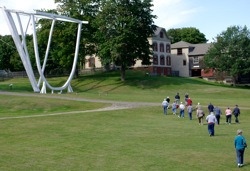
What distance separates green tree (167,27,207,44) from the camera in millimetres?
125062

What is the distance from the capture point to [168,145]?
19500 millimetres

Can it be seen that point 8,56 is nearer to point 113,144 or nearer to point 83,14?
point 83,14

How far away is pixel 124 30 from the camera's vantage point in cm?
6631

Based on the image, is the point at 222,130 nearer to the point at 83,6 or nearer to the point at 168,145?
the point at 168,145

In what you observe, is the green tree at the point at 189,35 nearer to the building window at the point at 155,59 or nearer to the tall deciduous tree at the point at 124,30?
the building window at the point at 155,59

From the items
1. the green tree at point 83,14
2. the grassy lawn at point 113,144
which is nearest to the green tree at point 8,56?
the green tree at point 83,14

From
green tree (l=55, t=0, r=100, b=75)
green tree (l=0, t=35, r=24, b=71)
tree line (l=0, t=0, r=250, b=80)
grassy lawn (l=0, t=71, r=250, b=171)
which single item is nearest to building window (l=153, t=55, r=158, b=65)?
tree line (l=0, t=0, r=250, b=80)

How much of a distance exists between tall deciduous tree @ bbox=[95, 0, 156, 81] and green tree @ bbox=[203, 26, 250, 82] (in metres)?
17.3

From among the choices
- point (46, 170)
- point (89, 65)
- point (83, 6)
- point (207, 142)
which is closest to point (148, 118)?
point (207, 142)

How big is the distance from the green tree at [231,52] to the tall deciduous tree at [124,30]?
17267mm

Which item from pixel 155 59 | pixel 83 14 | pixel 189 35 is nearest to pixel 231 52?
pixel 155 59

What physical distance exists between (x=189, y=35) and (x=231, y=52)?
4752 centimetres

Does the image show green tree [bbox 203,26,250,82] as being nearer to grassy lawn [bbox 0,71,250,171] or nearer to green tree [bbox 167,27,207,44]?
grassy lawn [bbox 0,71,250,171]

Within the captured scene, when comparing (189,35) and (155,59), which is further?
(189,35)
